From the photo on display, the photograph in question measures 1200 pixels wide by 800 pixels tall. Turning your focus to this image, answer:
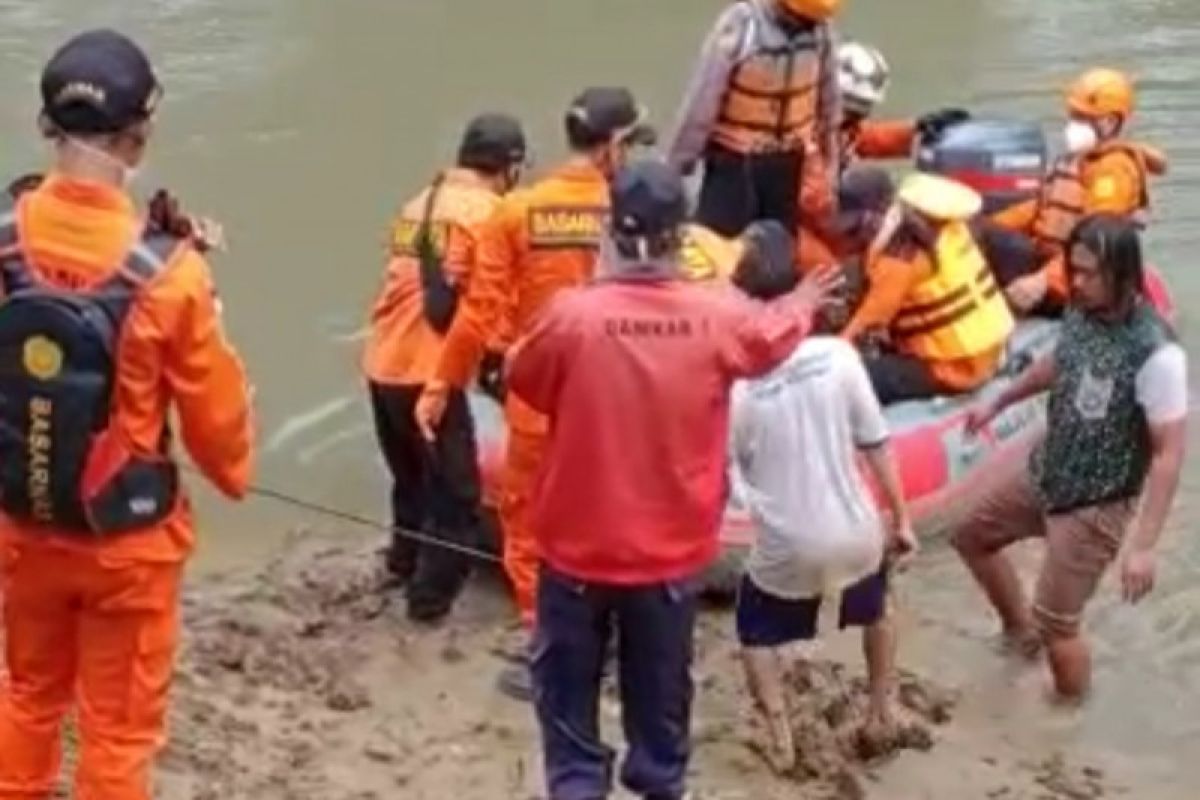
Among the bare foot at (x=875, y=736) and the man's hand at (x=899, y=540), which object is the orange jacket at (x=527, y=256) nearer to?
the man's hand at (x=899, y=540)

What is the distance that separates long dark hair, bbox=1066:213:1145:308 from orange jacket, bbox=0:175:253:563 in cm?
254

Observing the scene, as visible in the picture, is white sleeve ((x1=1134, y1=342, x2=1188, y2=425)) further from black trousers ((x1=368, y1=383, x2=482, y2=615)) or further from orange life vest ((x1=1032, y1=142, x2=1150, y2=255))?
orange life vest ((x1=1032, y1=142, x2=1150, y2=255))

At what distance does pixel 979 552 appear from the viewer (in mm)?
7902

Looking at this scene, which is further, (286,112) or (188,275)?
(286,112)

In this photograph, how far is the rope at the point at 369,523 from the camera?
7.84 meters

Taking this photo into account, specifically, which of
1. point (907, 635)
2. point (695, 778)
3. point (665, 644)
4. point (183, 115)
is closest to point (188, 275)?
point (665, 644)

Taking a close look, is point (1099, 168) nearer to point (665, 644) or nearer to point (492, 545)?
point (492, 545)

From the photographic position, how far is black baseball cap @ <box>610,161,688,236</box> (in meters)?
5.46

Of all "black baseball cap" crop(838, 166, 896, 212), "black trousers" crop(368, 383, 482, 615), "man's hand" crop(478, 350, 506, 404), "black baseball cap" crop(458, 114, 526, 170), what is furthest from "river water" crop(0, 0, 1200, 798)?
"black baseball cap" crop(458, 114, 526, 170)

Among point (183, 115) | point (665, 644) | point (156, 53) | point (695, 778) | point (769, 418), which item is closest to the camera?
point (665, 644)

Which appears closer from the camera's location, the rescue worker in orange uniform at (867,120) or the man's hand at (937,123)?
the rescue worker in orange uniform at (867,120)

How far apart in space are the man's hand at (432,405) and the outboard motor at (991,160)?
3212mm

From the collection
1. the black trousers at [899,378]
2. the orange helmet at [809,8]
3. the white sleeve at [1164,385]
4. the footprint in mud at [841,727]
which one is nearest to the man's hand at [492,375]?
the footprint in mud at [841,727]

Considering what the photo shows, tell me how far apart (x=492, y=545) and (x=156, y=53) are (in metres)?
7.97
